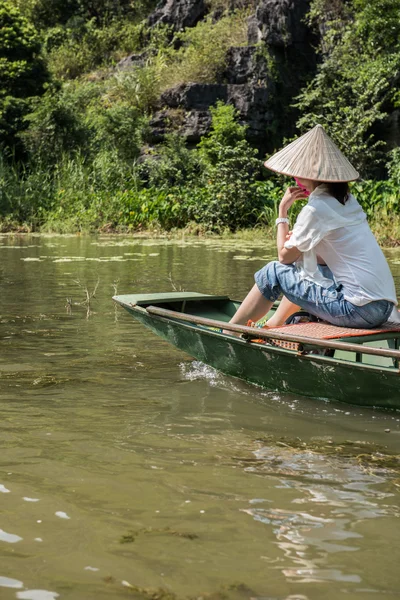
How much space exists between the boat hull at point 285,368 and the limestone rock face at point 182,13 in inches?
824

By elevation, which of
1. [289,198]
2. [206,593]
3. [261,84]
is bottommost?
[206,593]

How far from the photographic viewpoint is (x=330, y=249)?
14.1ft

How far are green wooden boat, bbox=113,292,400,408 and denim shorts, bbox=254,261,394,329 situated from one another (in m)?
0.11

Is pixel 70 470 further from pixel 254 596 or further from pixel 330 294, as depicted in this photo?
pixel 330 294

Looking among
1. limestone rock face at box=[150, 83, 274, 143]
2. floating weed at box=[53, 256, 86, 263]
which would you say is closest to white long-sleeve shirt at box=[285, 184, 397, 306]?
floating weed at box=[53, 256, 86, 263]

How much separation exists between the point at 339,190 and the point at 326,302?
0.58 meters

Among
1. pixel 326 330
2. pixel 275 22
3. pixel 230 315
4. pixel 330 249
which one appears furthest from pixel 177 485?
pixel 275 22

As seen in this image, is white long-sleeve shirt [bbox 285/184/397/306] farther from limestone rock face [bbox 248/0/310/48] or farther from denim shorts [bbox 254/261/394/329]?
limestone rock face [bbox 248/0/310/48]

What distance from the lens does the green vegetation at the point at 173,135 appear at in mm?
16766

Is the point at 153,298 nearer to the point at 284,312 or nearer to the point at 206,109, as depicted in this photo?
the point at 284,312

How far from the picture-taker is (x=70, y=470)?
10.2 ft

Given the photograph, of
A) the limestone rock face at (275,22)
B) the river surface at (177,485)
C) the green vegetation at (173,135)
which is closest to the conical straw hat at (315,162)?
the river surface at (177,485)

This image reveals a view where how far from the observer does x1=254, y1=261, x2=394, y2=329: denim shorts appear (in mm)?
4281

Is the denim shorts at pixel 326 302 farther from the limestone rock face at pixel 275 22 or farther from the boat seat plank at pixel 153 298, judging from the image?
the limestone rock face at pixel 275 22
